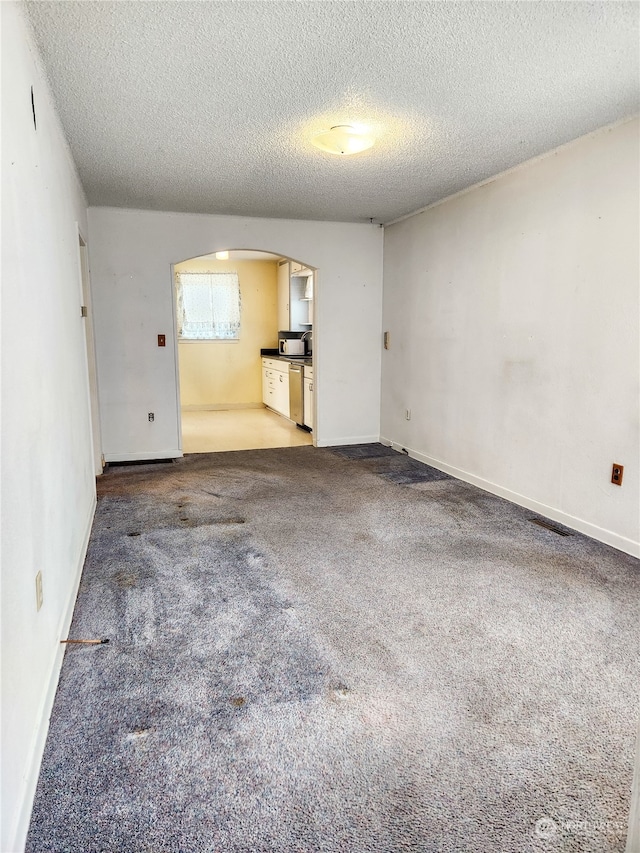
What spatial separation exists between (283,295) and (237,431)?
2576 millimetres

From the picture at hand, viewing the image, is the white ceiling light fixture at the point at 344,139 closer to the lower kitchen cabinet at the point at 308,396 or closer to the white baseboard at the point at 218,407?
the lower kitchen cabinet at the point at 308,396

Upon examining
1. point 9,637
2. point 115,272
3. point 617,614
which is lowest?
point 617,614

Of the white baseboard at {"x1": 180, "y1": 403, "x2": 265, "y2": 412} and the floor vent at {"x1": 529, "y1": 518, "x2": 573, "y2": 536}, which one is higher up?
the white baseboard at {"x1": 180, "y1": 403, "x2": 265, "y2": 412}

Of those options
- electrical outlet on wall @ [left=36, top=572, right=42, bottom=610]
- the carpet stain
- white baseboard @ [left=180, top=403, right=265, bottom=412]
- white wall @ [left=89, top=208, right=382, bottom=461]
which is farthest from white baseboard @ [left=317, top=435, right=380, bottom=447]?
electrical outlet on wall @ [left=36, top=572, right=42, bottom=610]

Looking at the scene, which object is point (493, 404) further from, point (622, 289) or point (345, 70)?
point (345, 70)

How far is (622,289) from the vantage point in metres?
3.02

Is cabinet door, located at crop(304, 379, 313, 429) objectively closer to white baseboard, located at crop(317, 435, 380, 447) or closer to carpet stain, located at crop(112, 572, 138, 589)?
white baseboard, located at crop(317, 435, 380, 447)

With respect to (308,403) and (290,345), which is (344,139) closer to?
(308,403)

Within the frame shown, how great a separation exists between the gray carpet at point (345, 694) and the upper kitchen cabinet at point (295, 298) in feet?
16.7

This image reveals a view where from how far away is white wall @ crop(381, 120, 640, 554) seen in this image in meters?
3.05

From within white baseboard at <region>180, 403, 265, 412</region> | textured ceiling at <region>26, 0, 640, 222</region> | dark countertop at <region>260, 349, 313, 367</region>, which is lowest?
white baseboard at <region>180, 403, 265, 412</region>

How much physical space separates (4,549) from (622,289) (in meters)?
3.21

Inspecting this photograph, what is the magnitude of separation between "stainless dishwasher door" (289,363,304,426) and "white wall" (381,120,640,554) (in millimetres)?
1910

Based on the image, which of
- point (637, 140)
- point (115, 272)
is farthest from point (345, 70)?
point (115, 272)
